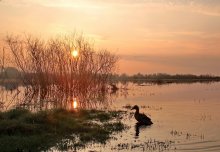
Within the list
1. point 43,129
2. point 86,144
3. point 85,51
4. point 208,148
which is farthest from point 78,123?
point 85,51

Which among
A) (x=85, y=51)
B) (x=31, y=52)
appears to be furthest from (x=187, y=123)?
(x=31, y=52)

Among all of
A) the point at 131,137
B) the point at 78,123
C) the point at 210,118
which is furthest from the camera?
the point at 210,118

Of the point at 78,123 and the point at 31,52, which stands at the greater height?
the point at 31,52

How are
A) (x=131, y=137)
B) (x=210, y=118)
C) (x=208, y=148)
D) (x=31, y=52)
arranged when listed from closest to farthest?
1. (x=208, y=148)
2. (x=131, y=137)
3. (x=210, y=118)
4. (x=31, y=52)

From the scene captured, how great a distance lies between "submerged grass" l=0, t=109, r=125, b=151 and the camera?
36.3 feet

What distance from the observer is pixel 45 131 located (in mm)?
12703

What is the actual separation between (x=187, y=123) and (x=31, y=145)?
745cm

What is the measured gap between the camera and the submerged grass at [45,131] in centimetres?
1105

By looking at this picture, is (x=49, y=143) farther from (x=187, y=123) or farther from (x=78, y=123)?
(x=187, y=123)

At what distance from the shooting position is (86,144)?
455 inches

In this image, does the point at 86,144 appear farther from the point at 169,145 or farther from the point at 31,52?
the point at 31,52

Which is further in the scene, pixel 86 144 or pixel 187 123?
pixel 187 123

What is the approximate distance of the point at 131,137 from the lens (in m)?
12.8

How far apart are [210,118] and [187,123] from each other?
2048 millimetres
